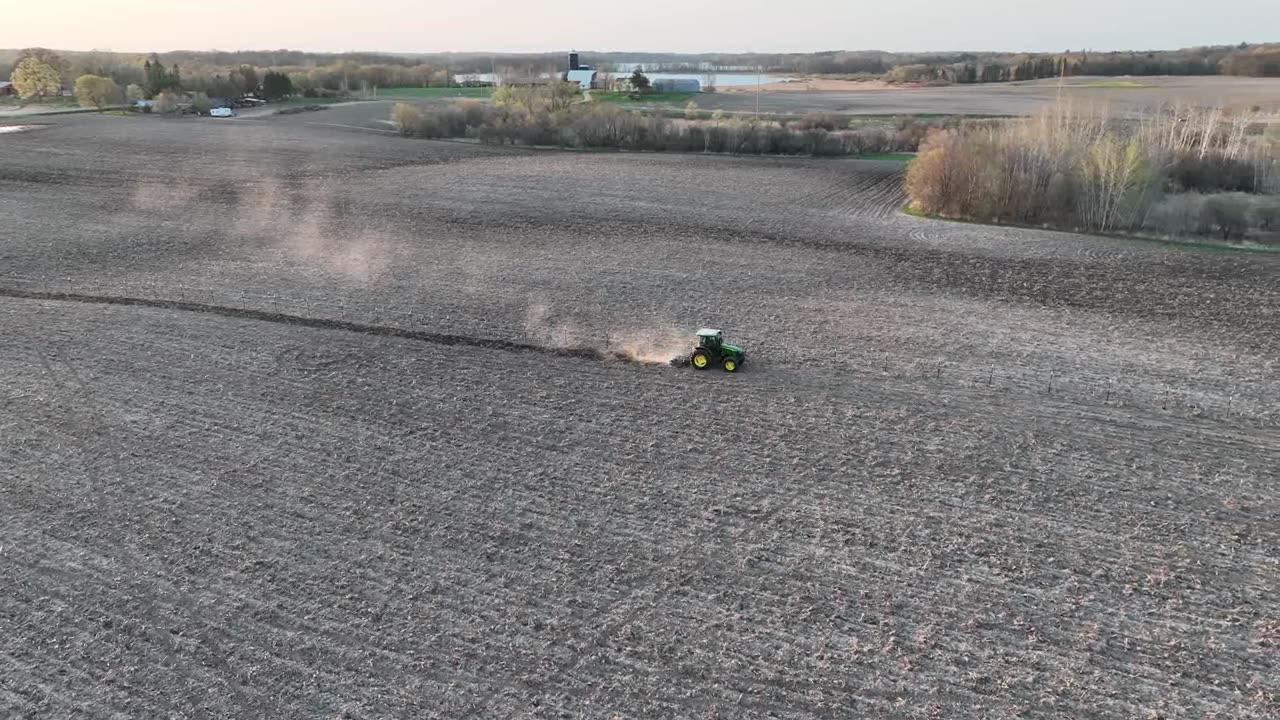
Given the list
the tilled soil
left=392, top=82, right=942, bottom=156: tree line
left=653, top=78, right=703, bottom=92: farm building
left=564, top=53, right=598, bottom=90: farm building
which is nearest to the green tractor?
the tilled soil

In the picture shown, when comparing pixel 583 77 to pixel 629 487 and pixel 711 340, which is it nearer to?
pixel 711 340

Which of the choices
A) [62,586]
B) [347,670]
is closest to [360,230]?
[62,586]

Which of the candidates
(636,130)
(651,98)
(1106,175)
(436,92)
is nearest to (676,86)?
(651,98)

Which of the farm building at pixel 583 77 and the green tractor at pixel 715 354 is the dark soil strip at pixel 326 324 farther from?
the farm building at pixel 583 77

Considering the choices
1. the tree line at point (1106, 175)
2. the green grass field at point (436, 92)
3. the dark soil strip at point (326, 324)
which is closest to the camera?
the dark soil strip at point (326, 324)

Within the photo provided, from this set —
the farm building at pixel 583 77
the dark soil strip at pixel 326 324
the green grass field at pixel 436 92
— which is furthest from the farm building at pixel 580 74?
the dark soil strip at pixel 326 324

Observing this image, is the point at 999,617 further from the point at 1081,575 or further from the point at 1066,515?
the point at 1066,515
